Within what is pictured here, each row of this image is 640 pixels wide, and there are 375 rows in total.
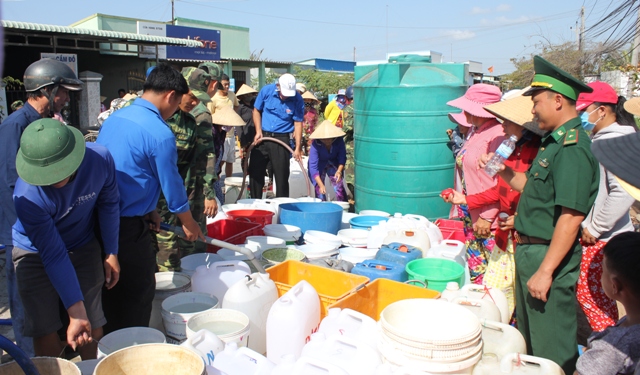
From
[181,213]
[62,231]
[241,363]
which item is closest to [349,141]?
[181,213]

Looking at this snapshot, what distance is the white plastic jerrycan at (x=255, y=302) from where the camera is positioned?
2.81 m

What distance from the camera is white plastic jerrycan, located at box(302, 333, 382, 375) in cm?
212

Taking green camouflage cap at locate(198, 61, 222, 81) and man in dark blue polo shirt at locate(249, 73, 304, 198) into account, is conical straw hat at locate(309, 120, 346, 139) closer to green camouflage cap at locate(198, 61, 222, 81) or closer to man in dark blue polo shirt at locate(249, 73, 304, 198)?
man in dark blue polo shirt at locate(249, 73, 304, 198)

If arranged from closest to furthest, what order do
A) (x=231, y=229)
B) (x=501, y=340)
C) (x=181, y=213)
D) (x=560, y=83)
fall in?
1. (x=501, y=340)
2. (x=560, y=83)
3. (x=181, y=213)
4. (x=231, y=229)

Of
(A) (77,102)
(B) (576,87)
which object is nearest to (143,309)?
(B) (576,87)

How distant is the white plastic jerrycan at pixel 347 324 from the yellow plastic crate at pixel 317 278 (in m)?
0.39

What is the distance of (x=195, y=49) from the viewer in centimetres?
2061

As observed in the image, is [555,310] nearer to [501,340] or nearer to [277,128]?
[501,340]

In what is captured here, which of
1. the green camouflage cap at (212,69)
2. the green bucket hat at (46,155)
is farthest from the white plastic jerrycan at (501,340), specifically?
the green camouflage cap at (212,69)

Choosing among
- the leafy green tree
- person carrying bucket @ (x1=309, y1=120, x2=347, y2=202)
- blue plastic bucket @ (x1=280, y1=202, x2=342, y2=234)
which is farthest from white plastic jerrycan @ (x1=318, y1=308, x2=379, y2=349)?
the leafy green tree

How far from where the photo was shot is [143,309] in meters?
2.96

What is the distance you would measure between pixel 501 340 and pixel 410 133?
3.52 metres

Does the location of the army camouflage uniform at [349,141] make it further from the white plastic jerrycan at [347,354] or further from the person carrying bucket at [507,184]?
the white plastic jerrycan at [347,354]

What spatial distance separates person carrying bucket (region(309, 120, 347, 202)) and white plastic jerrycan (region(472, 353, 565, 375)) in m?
4.19
